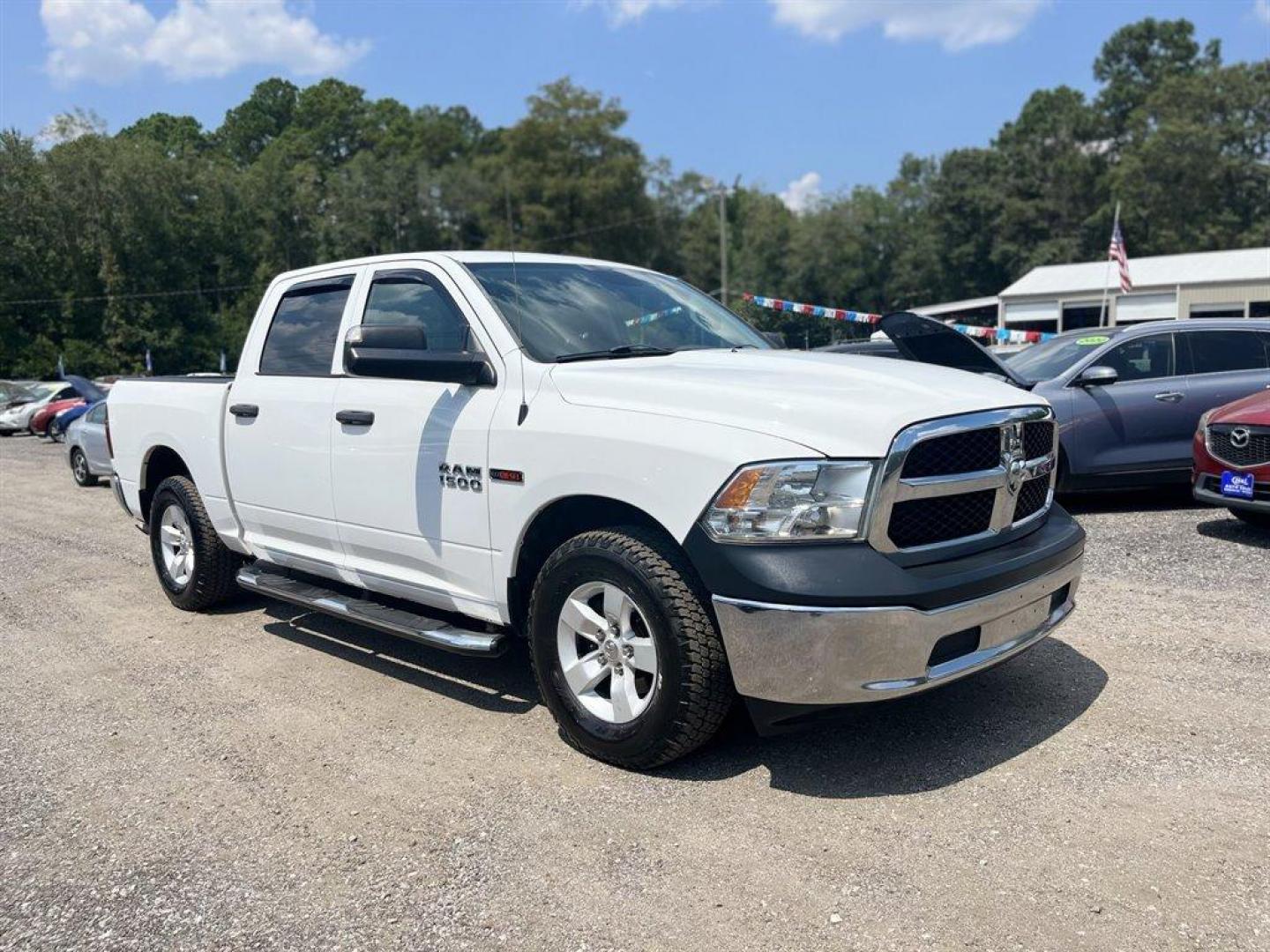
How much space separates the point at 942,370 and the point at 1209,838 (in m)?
1.97

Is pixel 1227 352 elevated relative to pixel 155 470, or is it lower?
elevated

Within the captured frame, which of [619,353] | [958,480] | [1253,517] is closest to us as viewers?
[958,480]

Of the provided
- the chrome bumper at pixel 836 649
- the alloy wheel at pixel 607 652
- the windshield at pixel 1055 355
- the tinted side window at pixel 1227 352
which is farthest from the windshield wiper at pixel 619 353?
the tinted side window at pixel 1227 352

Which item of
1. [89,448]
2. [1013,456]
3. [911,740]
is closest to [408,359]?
[1013,456]

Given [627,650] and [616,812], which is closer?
[616,812]

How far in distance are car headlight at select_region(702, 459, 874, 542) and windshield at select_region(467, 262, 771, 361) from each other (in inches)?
48.9

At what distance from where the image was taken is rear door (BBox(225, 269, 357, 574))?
4969mm

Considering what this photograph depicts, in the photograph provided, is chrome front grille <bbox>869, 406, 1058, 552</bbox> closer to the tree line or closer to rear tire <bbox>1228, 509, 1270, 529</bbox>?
rear tire <bbox>1228, 509, 1270, 529</bbox>

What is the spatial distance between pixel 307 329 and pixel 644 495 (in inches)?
107

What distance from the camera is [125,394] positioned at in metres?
6.70

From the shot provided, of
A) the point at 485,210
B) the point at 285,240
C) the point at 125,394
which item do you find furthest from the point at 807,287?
the point at 125,394

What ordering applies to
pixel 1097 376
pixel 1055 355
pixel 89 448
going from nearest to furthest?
pixel 1097 376 → pixel 1055 355 → pixel 89 448

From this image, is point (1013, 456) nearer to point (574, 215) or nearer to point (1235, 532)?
point (1235, 532)

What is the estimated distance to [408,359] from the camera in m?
3.97
